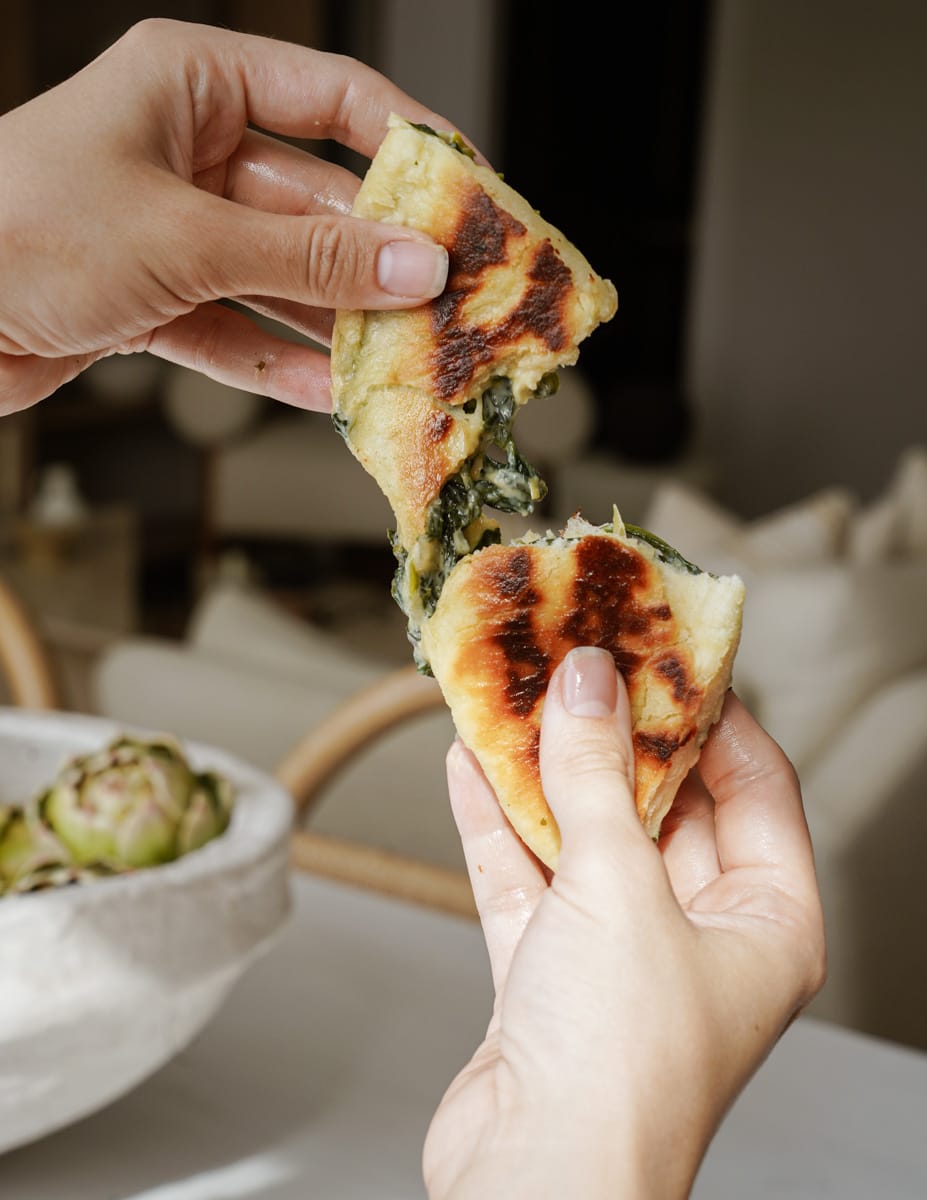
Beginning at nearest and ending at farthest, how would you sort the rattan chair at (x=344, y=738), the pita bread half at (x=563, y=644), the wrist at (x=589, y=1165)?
1. the wrist at (x=589, y=1165)
2. the pita bread half at (x=563, y=644)
3. the rattan chair at (x=344, y=738)

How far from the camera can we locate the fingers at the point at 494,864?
0.78 metres

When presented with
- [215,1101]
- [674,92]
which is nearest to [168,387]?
[674,92]

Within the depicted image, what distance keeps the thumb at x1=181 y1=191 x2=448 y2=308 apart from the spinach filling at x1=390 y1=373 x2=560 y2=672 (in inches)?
3.0

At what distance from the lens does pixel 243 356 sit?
979 mm

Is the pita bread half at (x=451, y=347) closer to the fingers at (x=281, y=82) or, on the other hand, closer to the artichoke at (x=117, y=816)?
the fingers at (x=281, y=82)

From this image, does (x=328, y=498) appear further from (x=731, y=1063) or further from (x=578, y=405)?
(x=731, y=1063)

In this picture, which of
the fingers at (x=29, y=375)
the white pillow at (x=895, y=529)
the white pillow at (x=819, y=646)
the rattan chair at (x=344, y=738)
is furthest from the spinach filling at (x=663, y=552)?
the white pillow at (x=895, y=529)

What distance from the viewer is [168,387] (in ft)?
18.0

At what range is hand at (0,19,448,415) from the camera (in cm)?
74

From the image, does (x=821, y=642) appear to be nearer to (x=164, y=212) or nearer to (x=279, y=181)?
(x=279, y=181)

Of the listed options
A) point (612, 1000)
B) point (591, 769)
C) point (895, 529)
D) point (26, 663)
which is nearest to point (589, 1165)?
point (612, 1000)

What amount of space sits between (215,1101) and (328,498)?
15.1 feet

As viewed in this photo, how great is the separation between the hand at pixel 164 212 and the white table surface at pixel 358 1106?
547 mm

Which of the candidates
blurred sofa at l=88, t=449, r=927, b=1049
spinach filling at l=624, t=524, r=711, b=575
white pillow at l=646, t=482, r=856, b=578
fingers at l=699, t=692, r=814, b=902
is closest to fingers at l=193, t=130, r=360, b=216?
spinach filling at l=624, t=524, r=711, b=575
